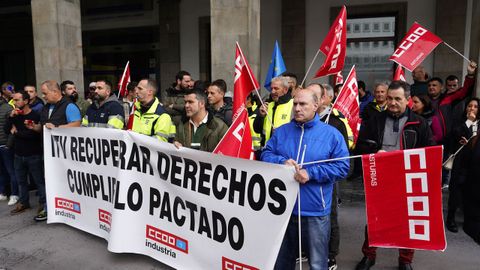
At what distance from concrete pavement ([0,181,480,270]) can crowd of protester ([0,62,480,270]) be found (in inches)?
13.0

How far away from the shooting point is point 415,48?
5641 mm

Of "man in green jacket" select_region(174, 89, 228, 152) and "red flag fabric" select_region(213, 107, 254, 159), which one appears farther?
"man in green jacket" select_region(174, 89, 228, 152)

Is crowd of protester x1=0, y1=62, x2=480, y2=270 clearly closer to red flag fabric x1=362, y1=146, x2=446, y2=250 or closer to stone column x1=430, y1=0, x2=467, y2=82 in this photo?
red flag fabric x1=362, y1=146, x2=446, y2=250

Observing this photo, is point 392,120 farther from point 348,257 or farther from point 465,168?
point 348,257

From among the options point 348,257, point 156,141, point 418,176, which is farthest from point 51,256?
point 418,176

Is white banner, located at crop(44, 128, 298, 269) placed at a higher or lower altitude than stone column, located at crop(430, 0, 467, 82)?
lower

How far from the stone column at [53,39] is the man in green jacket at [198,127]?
6084 millimetres

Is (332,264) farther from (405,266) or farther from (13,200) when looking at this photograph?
(13,200)

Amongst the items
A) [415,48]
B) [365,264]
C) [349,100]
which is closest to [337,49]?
[349,100]

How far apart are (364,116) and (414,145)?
108 inches

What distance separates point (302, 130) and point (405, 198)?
0.91 meters

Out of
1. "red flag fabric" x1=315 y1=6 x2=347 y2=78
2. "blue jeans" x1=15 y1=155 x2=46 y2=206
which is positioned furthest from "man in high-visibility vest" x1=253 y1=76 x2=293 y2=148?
"blue jeans" x1=15 y1=155 x2=46 y2=206

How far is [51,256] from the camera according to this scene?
14.1 feet

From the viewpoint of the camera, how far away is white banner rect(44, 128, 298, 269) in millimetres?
2863
